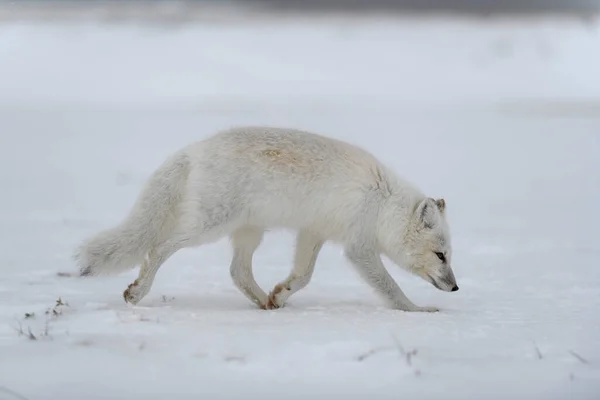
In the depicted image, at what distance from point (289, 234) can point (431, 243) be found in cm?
292

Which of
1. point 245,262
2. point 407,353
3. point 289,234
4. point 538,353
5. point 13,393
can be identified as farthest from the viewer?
point 289,234

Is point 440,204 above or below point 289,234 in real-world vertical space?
above

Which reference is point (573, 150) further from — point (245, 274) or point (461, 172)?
point (245, 274)

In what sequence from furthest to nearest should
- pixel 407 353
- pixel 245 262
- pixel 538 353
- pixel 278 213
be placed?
pixel 245 262
pixel 278 213
pixel 538 353
pixel 407 353

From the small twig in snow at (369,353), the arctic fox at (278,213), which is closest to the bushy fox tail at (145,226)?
the arctic fox at (278,213)

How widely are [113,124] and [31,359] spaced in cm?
1155

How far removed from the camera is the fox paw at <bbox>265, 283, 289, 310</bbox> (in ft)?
15.2

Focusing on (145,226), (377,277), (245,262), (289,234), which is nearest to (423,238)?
(377,277)

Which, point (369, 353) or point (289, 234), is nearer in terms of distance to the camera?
point (369, 353)

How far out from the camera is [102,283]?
16.7 feet

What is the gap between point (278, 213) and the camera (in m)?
4.52

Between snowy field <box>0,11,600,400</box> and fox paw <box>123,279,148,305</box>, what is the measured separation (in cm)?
5

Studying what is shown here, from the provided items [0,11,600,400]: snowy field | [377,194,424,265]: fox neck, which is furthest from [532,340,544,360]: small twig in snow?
[377,194,424,265]: fox neck

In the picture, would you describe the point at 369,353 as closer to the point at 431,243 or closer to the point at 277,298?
the point at 277,298
